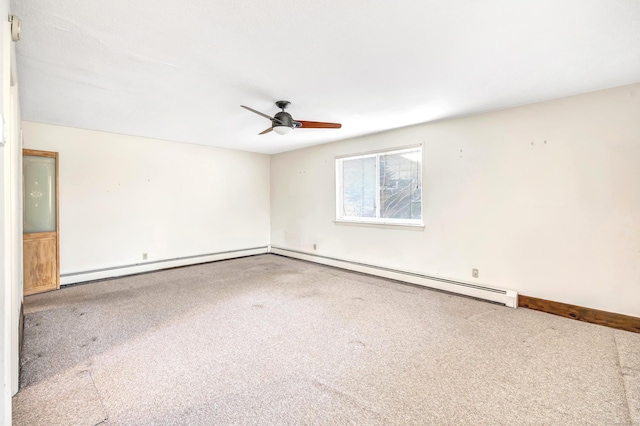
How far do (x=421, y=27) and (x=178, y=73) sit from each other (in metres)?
2.05

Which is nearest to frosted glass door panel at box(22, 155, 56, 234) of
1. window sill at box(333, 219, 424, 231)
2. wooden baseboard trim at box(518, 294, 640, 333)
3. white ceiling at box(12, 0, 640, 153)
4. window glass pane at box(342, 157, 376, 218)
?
white ceiling at box(12, 0, 640, 153)

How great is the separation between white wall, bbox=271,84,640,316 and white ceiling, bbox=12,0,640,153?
1.01ft

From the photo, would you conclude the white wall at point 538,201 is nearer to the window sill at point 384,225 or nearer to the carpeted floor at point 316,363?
the window sill at point 384,225

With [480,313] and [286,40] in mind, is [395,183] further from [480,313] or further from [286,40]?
[286,40]

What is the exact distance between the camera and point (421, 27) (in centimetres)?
190

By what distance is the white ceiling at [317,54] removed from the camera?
175 cm

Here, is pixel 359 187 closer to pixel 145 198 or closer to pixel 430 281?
pixel 430 281

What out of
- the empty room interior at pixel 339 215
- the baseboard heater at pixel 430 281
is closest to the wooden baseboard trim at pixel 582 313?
the empty room interior at pixel 339 215

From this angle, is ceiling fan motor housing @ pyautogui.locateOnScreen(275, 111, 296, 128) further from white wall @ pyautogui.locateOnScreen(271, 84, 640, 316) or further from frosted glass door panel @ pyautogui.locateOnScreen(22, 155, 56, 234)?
frosted glass door panel @ pyautogui.locateOnScreen(22, 155, 56, 234)

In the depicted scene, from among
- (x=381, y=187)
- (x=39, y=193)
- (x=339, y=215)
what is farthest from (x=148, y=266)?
(x=381, y=187)

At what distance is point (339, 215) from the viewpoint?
217 inches

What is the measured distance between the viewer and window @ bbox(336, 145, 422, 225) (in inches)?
174

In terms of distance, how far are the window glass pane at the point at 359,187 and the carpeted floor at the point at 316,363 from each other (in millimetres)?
1843

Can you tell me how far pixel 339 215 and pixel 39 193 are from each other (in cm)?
455
